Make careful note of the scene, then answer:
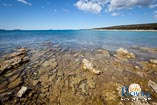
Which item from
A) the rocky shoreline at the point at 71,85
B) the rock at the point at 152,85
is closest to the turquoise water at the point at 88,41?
the rocky shoreline at the point at 71,85

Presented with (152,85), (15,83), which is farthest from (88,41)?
(15,83)

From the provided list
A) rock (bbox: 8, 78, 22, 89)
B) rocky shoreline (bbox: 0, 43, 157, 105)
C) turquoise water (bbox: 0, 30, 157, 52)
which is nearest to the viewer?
rocky shoreline (bbox: 0, 43, 157, 105)

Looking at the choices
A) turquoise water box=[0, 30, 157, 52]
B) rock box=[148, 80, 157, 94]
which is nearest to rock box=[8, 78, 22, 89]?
rock box=[148, 80, 157, 94]

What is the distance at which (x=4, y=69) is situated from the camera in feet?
19.2

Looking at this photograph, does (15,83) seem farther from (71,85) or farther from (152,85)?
(152,85)

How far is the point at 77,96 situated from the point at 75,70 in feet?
8.47

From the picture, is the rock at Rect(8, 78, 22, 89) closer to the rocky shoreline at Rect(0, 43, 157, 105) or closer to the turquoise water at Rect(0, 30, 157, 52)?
the rocky shoreline at Rect(0, 43, 157, 105)

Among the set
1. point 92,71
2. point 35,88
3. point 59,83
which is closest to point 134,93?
point 92,71

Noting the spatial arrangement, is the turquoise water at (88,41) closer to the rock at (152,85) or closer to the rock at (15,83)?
the rock at (152,85)

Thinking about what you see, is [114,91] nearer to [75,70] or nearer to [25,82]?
[75,70]

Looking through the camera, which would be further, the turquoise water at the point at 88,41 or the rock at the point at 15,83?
the turquoise water at the point at 88,41

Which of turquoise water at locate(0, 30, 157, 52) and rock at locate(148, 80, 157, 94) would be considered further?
turquoise water at locate(0, 30, 157, 52)

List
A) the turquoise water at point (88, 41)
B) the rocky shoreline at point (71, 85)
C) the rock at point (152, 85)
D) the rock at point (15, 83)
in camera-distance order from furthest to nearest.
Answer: the turquoise water at point (88, 41) → the rock at point (15, 83) → the rock at point (152, 85) → the rocky shoreline at point (71, 85)

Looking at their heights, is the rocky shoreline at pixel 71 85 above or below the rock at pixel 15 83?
below
